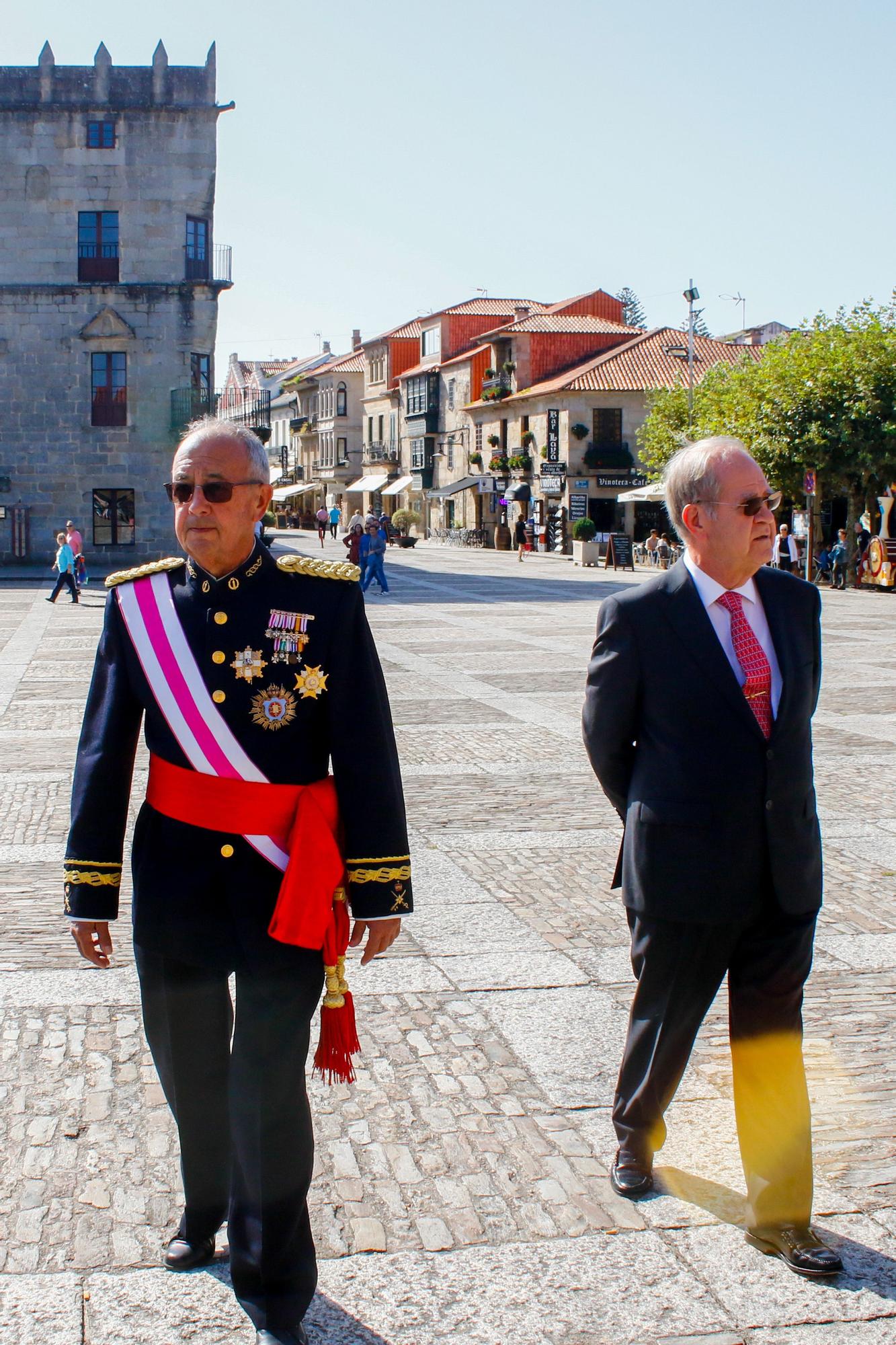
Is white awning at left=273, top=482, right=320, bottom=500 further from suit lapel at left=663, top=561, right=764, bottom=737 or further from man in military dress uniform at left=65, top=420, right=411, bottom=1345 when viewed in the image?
man in military dress uniform at left=65, top=420, right=411, bottom=1345

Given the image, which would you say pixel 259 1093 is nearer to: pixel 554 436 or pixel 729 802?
pixel 729 802

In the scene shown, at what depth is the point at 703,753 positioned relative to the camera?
3252 mm

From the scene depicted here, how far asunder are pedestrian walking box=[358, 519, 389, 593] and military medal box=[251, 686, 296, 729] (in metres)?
23.1

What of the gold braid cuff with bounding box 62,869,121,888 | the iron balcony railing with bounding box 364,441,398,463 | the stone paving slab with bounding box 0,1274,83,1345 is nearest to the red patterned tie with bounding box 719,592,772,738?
the gold braid cuff with bounding box 62,869,121,888

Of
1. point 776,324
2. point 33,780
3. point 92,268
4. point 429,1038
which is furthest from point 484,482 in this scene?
point 429,1038

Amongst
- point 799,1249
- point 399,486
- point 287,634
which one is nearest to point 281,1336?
point 799,1249

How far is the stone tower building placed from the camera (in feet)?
117

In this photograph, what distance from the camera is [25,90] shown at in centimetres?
3569

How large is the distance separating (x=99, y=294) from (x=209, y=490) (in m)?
35.5

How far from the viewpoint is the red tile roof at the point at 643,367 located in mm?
54625

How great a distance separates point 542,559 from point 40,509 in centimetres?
1864

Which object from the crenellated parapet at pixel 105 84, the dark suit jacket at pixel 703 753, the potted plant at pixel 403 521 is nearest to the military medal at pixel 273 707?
the dark suit jacket at pixel 703 753

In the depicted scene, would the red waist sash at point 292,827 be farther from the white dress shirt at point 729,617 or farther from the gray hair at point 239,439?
the white dress shirt at point 729,617

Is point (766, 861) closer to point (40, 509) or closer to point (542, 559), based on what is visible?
point (40, 509)
